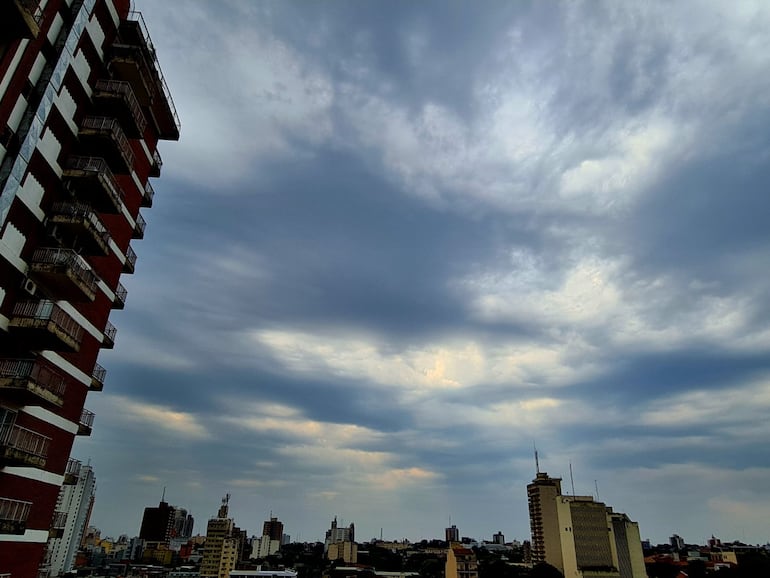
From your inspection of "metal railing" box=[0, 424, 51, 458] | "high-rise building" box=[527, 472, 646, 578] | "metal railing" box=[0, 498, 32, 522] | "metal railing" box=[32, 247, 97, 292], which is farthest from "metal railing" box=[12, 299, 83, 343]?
"high-rise building" box=[527, 472, 646, 578]

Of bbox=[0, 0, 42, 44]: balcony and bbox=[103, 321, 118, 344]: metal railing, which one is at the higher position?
bbox=[0, 0, 42, 44]: balcony

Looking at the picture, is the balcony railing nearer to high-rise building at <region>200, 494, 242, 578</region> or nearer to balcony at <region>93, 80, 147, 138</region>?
balcony at <region>93, 80, 147, 138</region>

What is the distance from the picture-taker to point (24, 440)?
2019 centimetres

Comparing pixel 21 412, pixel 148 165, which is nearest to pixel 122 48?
pixel 148 165

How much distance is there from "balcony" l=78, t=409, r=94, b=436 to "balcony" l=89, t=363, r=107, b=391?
138cm

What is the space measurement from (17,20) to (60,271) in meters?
9.43

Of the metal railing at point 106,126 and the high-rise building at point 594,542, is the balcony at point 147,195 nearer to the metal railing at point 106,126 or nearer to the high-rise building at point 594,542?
the metal railing at point 106,126

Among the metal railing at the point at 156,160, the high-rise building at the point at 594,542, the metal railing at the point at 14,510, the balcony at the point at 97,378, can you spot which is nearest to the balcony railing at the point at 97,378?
the balcony at the point at 97,378

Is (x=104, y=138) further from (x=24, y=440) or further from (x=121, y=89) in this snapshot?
(x=24, y=440)

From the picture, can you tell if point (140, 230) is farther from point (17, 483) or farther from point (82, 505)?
point (82, 505)

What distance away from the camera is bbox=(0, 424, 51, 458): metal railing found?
19.1 metres

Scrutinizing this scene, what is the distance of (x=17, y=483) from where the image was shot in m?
20.0

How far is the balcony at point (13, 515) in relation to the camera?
19.0 meters

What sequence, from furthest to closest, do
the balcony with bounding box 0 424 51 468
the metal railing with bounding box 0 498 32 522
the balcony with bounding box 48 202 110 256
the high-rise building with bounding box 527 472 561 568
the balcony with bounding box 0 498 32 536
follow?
the high-rise building with bounding box 527 472 561 568 → the balcony with bounding box 48 202 110 256 → the metal railing with bounding box 0 498 32 522 → the balcony with bounding box 0 498 32 536 → the balcony with bounding box 0 424 51 468
